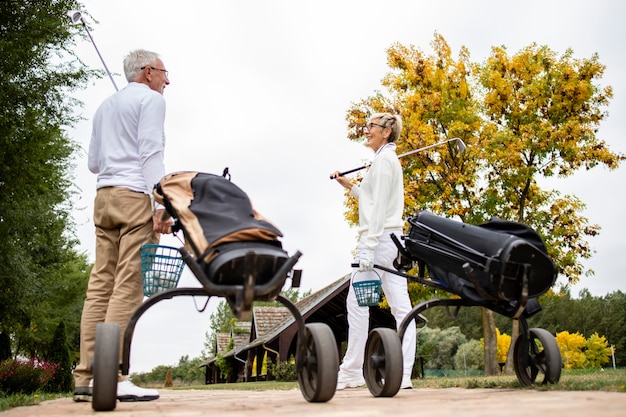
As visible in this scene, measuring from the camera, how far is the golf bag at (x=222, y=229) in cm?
340

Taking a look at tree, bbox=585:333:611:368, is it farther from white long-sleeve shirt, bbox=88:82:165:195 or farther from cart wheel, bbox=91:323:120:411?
cart wheel, bbox=91:323:120:411

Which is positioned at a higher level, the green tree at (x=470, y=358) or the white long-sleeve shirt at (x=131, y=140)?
the white long-sleeve shirt at (x=131, y=140)

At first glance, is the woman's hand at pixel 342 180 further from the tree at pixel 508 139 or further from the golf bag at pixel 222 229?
the tree at pixel 508 139

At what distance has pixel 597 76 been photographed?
20266mm

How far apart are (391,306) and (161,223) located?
7.75 ft

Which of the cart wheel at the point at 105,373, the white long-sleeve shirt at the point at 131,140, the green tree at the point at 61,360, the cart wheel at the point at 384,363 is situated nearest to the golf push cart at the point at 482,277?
the cart wheel at the point at 384,363

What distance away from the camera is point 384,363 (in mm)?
4230

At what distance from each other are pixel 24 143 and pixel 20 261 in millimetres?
4705

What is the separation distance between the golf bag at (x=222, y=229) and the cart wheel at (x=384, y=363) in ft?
3.38

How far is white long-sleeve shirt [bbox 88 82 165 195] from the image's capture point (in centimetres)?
459

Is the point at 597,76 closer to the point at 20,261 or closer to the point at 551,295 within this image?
the point at 551,295

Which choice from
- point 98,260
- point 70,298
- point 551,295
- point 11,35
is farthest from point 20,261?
point 70,298

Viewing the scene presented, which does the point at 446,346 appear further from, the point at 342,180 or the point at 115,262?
the point at 115,262

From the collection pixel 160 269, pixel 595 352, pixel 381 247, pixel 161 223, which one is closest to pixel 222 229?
pixel 160 269
